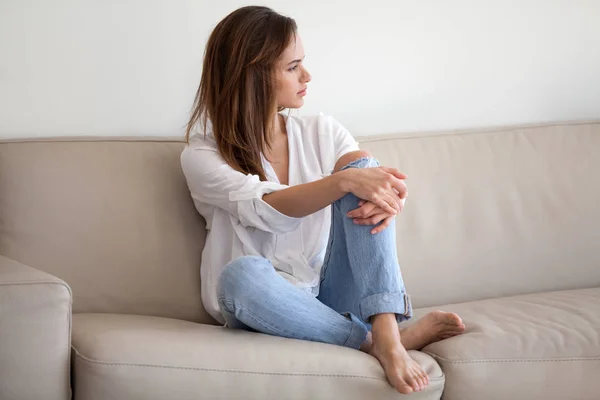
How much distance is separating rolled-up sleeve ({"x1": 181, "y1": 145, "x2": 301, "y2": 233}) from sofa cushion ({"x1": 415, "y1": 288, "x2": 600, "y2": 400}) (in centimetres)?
42

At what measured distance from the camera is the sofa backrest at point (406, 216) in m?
1.93

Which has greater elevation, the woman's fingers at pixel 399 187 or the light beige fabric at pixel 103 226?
the woman's fingers at pixel 399 187

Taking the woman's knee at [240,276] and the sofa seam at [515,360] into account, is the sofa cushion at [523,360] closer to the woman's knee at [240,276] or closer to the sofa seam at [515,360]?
the sofa seam at [515,360]

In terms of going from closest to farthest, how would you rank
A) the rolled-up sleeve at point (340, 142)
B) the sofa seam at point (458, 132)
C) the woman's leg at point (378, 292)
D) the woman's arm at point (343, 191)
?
the woman's leg at point (378, 292), the woman's arm at point (343, 191), the rolled-up sleeve at point (340, 142), the sofa seam at point (458, 132)

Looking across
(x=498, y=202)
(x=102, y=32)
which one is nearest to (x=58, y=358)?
(x=102, y=32)

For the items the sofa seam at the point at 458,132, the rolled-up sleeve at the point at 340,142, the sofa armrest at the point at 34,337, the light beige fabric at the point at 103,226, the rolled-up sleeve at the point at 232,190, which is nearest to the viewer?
the sofa armrest at the point at 34,337

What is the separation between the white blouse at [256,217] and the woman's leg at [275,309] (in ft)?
0.62

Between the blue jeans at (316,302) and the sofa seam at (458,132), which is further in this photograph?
the sofa seam at (458,132)

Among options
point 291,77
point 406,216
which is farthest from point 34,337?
point 406,216

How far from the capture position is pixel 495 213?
225cm

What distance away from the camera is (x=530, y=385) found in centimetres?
162

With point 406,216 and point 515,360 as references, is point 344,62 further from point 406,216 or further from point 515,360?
point 515,360

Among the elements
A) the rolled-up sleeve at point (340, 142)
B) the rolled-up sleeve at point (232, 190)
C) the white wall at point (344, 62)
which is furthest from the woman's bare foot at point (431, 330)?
the white wall at point (344, 62)

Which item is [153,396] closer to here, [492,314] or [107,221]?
[107,221]
